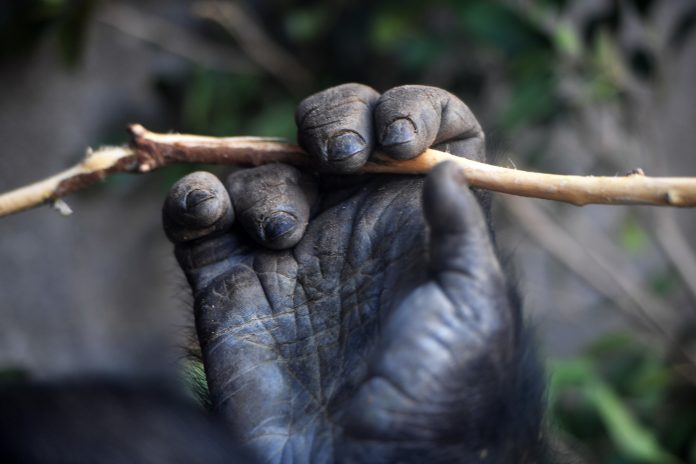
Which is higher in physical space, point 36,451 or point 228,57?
point 228,57

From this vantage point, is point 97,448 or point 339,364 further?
point 339,364

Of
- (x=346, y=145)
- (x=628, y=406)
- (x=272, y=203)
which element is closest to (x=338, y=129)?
(x=346, y=145)

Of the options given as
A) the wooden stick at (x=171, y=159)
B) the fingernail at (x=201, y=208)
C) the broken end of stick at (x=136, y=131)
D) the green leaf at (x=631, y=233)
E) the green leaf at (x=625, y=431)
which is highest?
Answer: the broken end of stick at (x=136, y=131)

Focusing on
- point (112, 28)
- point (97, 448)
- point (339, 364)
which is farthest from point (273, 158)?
point (112, 28)

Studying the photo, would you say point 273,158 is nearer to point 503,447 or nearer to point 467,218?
point 467,218

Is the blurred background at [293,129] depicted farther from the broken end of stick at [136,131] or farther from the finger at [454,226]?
the finger at [454,226]

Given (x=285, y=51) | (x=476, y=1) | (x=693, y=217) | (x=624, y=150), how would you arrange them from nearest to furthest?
1. (x=476, y=1)
2. (x=624, y=150)
3. (x=285, y=51)
4. (x=693, y=217)

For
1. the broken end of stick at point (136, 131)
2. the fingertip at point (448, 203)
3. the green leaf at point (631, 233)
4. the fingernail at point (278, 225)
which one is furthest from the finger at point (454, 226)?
the green leaf at point (631, 233)
